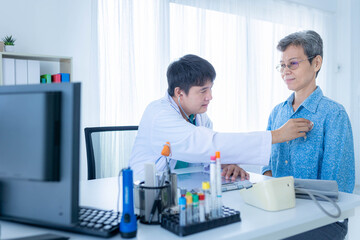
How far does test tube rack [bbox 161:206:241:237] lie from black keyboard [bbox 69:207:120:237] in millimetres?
134

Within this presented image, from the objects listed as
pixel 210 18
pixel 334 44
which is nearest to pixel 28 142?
pixel 210 18

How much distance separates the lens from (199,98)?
1647 millimetres

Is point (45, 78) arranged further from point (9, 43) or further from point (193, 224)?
point (193, 224)

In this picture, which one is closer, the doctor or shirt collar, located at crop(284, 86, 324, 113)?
the doctor

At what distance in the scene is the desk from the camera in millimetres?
808

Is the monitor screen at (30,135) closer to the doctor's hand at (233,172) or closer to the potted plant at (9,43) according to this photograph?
the doctor's hand at (233,172)

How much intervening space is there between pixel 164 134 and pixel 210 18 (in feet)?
8.33

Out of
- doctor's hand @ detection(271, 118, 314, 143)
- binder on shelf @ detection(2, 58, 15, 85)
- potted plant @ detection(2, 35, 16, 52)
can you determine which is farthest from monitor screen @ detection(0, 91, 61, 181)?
potted plant @ detection(2, 35, 16, 52)

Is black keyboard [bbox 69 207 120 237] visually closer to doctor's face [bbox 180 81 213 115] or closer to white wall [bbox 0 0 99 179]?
doctor's face [bbox 180 81 213 115]

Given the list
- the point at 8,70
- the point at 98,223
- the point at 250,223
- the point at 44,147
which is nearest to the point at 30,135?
the point at 44,147

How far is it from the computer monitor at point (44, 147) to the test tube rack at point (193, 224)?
24cm

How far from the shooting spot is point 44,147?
28.6 inches

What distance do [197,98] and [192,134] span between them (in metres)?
0.38

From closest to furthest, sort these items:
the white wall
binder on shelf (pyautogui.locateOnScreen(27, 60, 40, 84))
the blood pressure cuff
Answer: the blood pressure cuff < binder on shelf (pyautogui.locateOnScreen(27, 60, 40, 84)) < the white wall
